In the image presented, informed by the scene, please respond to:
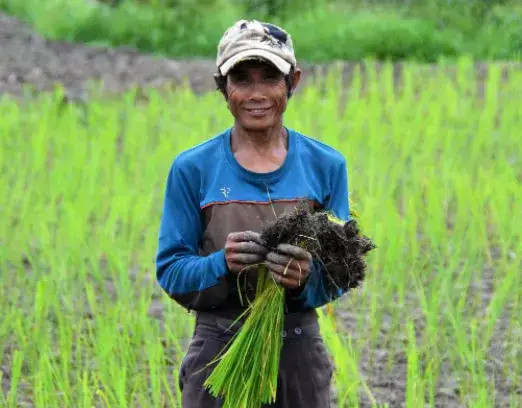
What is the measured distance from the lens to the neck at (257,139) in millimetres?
2273

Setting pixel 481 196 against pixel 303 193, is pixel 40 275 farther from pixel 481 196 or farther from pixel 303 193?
pixel 303 193

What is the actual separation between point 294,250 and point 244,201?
9.4 inches

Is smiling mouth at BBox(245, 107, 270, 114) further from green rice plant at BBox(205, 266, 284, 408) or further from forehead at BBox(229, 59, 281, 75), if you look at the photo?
green rice plant at BBox(205, 266, 284, 408)

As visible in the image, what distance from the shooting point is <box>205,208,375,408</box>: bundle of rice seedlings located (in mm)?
2064

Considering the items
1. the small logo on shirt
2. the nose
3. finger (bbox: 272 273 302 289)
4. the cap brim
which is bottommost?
finger (bbox: 272 273 302 289)

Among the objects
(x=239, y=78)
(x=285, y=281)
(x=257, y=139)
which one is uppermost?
(x=239, y=78)

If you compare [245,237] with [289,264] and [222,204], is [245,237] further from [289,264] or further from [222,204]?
[222,204]

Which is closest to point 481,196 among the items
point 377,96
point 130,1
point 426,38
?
point 377,96

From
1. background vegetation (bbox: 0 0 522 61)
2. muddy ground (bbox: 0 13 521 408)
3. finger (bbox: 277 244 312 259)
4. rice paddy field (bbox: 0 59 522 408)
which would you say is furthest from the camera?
background vegetation (bbox: 0 0 522 61)

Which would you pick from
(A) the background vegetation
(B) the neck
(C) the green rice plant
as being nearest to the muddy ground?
(A) the background vegetation

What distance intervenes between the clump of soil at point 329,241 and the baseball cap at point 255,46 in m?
0.30

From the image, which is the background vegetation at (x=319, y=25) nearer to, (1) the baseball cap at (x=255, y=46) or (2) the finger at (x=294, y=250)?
(1) the baseball cap at (x=255, y=46)

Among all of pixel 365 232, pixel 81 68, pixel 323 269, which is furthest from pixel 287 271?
pixel 81 68

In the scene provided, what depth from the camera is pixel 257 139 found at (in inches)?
89.8
